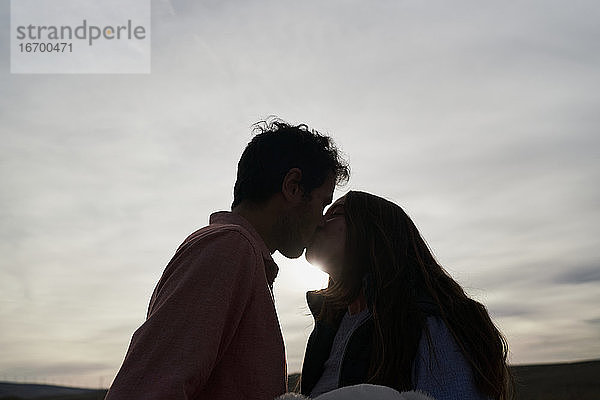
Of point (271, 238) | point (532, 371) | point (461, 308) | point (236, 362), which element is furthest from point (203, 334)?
point (532, 371)

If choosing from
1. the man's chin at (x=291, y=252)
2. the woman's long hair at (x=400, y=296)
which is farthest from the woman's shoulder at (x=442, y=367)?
the man's chin at (x=291, y=252)

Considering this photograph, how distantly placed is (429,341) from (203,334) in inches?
56.8

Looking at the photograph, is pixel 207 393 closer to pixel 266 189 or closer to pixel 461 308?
pixel 266 189

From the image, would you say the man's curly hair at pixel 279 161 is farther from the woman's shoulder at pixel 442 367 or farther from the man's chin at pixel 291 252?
the woman's shoulder at pixel 442 367

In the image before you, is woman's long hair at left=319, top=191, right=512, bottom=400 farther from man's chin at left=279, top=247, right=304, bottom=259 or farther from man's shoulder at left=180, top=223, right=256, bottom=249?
man's shoulder at left=180, top=223, right=256, bottom=249

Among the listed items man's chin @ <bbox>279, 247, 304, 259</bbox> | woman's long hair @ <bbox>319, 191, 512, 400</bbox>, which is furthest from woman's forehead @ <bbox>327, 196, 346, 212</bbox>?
man's chin @ <bbox>279, 247, 304, 259</bbox>

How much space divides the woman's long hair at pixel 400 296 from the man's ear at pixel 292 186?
24.9 inches

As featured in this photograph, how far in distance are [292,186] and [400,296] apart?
2.78 feet

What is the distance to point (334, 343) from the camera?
4.16 m

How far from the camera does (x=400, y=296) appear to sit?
3615 millimetres

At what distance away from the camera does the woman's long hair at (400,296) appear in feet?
11.1

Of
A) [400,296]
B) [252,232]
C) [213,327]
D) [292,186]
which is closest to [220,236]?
[213,327]

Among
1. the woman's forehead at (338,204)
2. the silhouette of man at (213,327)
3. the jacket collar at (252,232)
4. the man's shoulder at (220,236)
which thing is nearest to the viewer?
the silhouette of man at (213,327)

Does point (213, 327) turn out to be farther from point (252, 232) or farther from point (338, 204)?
point (338, 204)
